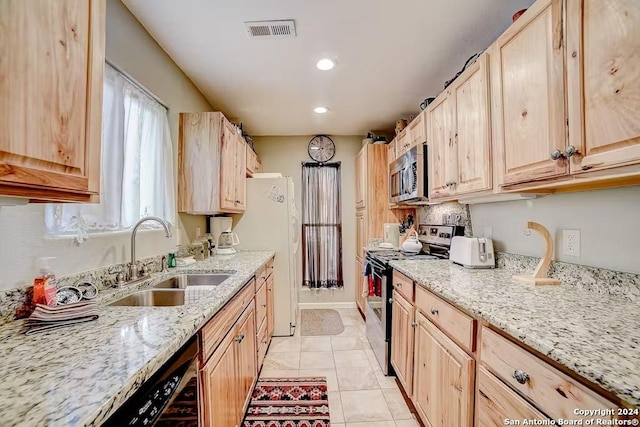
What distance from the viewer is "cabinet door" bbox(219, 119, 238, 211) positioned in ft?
8.21

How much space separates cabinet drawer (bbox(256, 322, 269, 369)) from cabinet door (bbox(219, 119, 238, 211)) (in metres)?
1.10

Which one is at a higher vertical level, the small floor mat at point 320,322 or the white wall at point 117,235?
the white wall at point 117,235

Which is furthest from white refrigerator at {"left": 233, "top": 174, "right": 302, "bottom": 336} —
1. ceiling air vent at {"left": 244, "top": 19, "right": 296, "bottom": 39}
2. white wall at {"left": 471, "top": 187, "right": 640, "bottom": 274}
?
white wall at {"left": 471, "top": 187, "right": 640, "bottom": 274}

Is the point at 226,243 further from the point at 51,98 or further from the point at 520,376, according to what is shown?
the point at 520,376

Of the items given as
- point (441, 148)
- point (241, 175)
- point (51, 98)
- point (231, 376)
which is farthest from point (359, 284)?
point (51, 98)

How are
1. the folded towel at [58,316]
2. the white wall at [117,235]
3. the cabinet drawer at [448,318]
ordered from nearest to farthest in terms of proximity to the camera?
the folded towel at [58,316] → the white wall at [117,235] → the cabinet drawer at [448,318]

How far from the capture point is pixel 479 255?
6.27ft

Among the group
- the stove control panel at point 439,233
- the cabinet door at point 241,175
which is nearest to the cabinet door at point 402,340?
the stove control panel at point 439,233

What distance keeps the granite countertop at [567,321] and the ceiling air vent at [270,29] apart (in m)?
1.75

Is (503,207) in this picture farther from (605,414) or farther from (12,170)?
(12,170)

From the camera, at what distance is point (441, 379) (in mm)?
1455

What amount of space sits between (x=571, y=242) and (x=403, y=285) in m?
0.97

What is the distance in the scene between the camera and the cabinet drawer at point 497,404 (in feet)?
2.96

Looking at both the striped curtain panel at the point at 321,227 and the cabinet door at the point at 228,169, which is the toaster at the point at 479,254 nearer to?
the cabinet door at the point at 228,169
